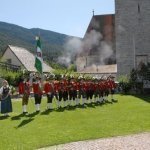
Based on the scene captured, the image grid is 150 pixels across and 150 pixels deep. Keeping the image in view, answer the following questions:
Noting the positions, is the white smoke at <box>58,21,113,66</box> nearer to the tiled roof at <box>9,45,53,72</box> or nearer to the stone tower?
the tiled roof at <box>9,45,53,72</box>

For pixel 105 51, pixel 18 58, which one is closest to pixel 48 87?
pixel 18 58

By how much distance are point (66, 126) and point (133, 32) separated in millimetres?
28093

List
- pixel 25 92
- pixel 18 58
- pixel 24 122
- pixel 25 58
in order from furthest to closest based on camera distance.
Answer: pixel 25 58 < pixel 18 58 < pixel 25 92 < pixel 24 122

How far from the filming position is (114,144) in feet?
43.7

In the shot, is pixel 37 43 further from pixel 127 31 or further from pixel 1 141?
pixel 127 31

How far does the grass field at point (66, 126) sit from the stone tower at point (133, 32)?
21415 mm

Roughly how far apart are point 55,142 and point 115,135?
7.78ft

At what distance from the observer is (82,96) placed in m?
24.7

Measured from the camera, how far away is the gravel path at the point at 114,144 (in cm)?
1280

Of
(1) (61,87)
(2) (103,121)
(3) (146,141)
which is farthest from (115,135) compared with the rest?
(1) (61,87)

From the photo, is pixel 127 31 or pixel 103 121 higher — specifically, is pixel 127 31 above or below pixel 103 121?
above

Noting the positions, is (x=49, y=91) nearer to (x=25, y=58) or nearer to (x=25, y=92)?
(x=25, y=92)

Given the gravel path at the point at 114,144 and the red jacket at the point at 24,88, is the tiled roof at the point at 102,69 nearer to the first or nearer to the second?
the red jacket at the point at 24,88

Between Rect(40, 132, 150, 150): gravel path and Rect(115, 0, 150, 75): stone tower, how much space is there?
29.2 metres
